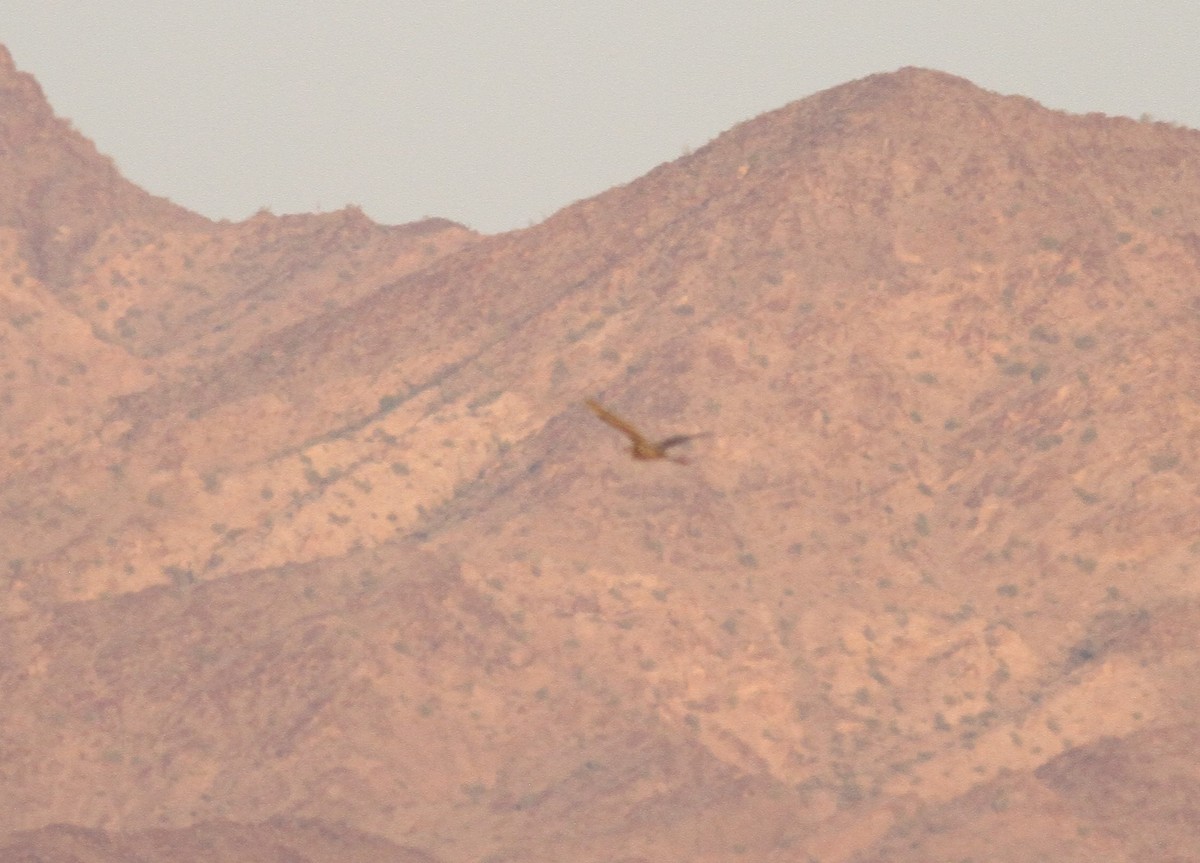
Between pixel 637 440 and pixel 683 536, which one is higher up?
pixel 637 440

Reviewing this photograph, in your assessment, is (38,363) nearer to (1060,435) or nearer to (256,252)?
(256,252)

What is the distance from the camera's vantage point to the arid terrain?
7338 centimetres

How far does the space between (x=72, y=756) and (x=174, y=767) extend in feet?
10.6

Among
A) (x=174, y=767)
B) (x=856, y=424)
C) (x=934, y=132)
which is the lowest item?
(x=174, y=767)

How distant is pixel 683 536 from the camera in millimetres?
81188

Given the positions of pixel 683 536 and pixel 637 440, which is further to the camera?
pixel 683 536

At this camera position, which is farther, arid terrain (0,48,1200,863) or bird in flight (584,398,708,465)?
arid terrain (0,48,1200,863)

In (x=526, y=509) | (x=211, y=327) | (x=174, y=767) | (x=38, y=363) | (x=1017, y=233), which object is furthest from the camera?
(x=211, y=327)

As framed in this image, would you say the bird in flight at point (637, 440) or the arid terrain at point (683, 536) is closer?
the bird in flight at point (637, 440)

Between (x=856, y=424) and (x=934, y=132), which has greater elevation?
(x=934, y=132)

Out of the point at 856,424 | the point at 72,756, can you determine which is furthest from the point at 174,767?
the point at 856,424

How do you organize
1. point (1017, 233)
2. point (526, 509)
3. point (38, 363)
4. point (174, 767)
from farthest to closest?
point (38, 363) < point (1017, 233) < point (526, 509) < point (174, 767)

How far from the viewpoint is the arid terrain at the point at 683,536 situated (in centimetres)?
7338

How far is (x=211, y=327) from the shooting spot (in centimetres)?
10575
